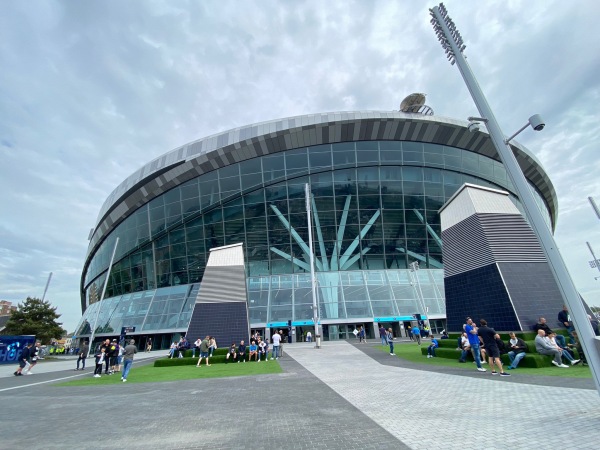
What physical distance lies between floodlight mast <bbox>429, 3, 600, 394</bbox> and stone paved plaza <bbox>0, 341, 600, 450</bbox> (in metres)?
1.32

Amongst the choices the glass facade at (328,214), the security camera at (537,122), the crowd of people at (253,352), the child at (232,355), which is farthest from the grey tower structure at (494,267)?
the glass facade at (328,214)

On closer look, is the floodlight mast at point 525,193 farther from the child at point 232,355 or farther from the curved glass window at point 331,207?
the curved glass window at point 331,207

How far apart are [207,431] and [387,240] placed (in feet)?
119

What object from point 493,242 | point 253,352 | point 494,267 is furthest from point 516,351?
point 253,352

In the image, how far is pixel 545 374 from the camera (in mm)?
10312

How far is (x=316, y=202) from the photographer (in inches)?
1555

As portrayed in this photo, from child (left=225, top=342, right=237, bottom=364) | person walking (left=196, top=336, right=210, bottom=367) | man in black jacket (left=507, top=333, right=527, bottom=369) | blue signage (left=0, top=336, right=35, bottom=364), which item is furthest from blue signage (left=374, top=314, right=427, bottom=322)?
blue signage (left=0, top=336, right=35, bottom=364)

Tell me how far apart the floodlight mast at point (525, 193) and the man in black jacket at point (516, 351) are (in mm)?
6748

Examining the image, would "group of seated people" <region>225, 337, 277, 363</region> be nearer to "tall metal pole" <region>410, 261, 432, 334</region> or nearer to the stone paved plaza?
the stone paved plaza

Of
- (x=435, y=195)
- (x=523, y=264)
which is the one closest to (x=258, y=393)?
(x=523, y=264)

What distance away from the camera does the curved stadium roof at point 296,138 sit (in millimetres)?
37656

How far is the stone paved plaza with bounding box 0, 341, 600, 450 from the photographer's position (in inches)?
208

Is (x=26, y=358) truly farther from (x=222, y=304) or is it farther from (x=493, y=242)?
(x=493, y=242)

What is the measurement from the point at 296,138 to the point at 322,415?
34.7 metres
